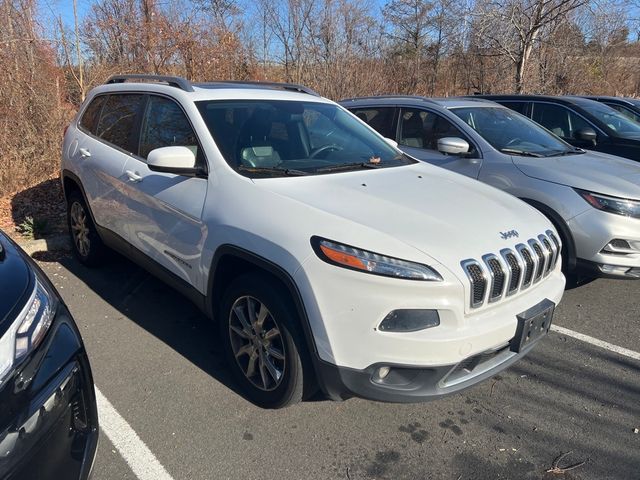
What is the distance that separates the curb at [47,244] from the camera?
5.39 m

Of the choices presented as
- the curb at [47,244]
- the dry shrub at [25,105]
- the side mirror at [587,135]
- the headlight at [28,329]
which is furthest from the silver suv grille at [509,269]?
the dry shrub at [25,105]

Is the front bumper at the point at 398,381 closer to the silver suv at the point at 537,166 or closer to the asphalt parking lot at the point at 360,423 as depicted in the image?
the asphalt parking lot at the point at 360,423

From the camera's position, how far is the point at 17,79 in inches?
282

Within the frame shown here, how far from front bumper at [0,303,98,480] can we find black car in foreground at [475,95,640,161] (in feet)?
21.3

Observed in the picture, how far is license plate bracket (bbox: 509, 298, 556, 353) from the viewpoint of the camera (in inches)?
100

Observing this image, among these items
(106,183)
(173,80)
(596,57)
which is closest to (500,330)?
(173,80)

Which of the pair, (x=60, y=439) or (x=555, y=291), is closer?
(x=60, y=439)

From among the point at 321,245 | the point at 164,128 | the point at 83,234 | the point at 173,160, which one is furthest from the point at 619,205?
the point at 83,234

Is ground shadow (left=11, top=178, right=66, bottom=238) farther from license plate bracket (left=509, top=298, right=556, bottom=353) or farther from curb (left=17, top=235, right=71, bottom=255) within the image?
license plate bracket (left=509, top=298, right=556, bottom=353)

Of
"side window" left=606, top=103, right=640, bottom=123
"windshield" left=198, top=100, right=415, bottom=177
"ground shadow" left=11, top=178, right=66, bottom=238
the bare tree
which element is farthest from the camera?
the bare tree

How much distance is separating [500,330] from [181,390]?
1.85 meters

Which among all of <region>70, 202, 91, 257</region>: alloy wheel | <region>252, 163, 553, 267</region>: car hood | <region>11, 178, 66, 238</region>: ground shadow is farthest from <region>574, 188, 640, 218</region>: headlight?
<region>11, 178, 66, 238</region>: ground shadow

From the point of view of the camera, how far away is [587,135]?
6.48m

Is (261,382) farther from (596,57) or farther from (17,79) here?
(596,57)
